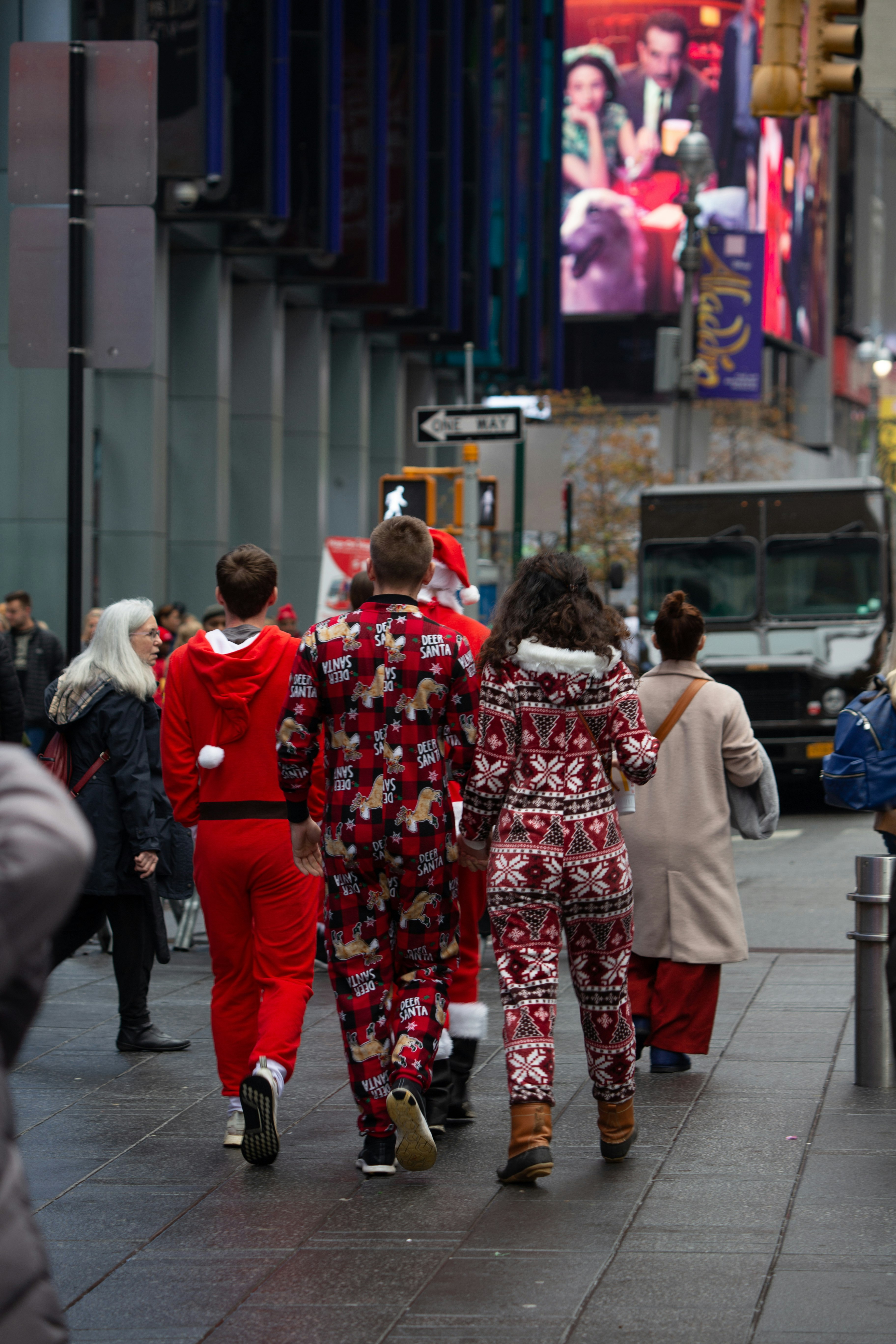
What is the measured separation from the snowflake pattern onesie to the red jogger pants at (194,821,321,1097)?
66cm

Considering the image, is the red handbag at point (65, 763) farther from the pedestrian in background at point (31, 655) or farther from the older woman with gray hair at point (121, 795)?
the pedestrian in background at point (31, 655)

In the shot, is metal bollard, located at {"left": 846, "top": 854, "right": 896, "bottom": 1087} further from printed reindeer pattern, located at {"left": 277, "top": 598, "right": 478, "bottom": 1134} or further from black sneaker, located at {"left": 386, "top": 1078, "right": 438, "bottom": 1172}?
black sneaker, located at {"left": 386, "top": 1078, "right": 438, "bottom": 1172}

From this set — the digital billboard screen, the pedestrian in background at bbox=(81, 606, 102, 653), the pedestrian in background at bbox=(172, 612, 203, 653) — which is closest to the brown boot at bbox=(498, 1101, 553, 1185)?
the pedestrian in background at bbox=(172, 612, 203, 653)

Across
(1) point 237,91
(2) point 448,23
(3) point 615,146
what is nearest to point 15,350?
(1) point 237,91

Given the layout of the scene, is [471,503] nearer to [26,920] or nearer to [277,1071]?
[277,1071]

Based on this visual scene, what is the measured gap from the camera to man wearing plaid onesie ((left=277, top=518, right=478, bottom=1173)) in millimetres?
5492

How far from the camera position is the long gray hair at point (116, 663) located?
24.9 ft

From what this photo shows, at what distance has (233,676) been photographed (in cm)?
601

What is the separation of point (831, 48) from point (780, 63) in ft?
0.84

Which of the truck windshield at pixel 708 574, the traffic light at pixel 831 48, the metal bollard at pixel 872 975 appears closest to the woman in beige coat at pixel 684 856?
the metal bollard at pixel 872 975

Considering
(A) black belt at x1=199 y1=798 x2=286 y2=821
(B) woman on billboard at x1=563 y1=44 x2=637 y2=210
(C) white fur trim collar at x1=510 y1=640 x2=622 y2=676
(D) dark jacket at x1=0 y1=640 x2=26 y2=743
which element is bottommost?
(A) black belt at x1=199 y1=798 x2=286 y2=821

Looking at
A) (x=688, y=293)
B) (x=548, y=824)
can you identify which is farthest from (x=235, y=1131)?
(x=688, y=293)

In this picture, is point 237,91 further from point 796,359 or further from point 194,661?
point 796,359

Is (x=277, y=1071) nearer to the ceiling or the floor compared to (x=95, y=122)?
nearer to the floor
